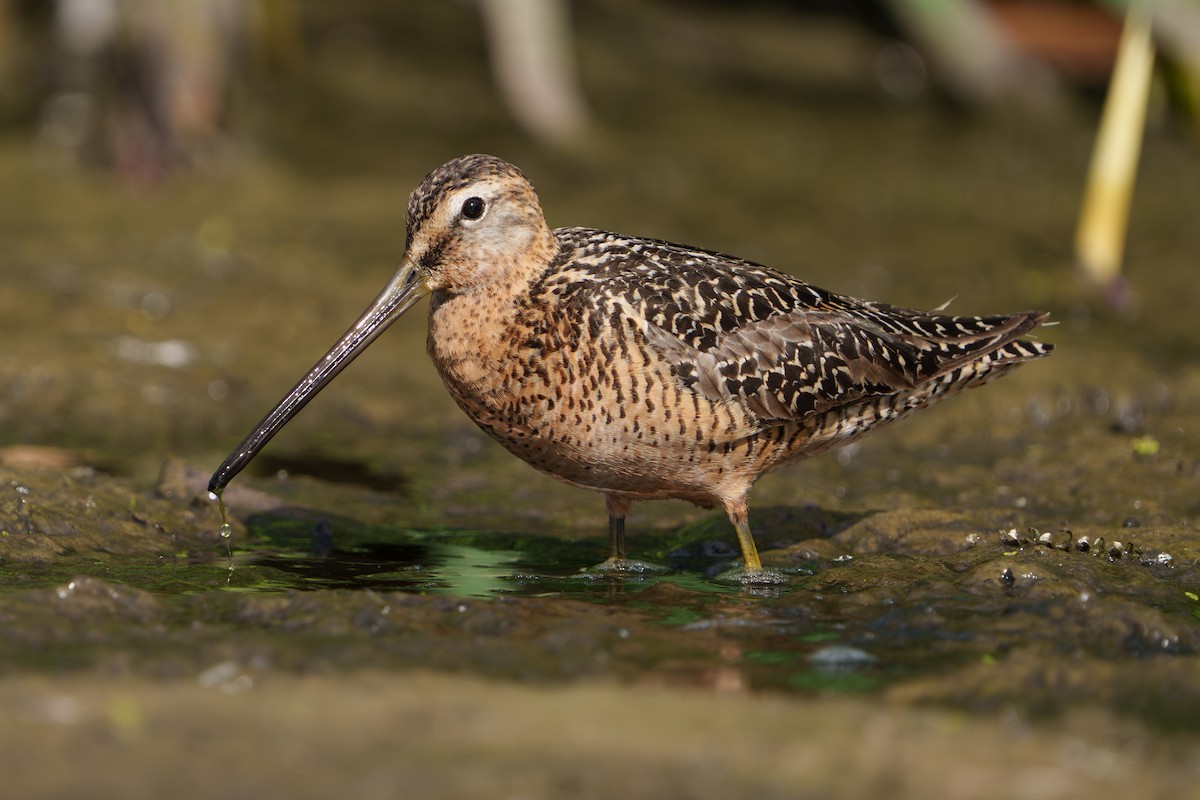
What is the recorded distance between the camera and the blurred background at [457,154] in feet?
25.9

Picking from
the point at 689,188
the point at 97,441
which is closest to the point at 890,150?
the point at 689,188

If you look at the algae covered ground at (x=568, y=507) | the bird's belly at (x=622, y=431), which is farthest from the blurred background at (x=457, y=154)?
the bird's belly at (x=622, y=431)

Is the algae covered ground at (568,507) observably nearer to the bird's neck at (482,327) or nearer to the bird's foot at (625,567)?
the bird's foot at (625,567)

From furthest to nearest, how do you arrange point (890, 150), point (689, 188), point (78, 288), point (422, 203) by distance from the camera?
point (890, 150) → point (689, 188) → point (78, 288) → point (422, 203)

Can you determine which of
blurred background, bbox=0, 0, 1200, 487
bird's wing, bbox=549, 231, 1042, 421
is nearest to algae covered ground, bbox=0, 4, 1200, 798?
blurred background, bbox=0, 0, 1200, 487

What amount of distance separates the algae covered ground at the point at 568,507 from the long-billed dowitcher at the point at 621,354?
428mm

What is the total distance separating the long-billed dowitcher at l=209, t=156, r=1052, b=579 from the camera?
5254mm

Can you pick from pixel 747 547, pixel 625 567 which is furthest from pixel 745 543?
pixel 625 567

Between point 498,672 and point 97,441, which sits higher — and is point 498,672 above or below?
below

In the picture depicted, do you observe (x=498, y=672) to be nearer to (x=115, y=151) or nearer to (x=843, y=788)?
(x=843, y=788)

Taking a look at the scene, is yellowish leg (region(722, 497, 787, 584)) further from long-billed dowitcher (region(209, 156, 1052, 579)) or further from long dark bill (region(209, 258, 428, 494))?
long dark bill (region(209, 258, 428, 494))

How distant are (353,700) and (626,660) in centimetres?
80

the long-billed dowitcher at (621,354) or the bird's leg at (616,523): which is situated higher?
the long-billed dowitcher at (621,354)

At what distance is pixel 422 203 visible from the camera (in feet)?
18.0
